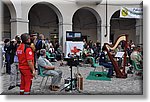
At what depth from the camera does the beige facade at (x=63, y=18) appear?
14789 mm

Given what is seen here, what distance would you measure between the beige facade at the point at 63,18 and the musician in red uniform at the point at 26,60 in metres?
8.83

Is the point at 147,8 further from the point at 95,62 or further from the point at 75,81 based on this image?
the point at 95,62

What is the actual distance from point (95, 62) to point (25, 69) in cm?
890

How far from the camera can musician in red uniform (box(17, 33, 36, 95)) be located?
4.65m

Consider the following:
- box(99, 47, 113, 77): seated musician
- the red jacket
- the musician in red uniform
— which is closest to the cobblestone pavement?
the musician in red uniform

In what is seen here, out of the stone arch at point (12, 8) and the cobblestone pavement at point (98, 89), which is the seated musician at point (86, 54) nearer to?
the cobblestone pavement at point (98, 89)

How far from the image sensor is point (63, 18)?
17.4m

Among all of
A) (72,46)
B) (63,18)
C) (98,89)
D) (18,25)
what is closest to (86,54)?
(72,46)

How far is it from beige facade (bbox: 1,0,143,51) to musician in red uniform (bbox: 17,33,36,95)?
8.83 m

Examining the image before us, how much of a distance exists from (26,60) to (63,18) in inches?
510

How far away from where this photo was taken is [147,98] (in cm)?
432

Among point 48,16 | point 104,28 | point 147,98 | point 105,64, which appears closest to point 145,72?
point 147,98

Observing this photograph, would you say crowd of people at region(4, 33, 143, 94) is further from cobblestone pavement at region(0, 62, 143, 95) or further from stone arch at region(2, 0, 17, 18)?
stone arch at region(2, 0, 17, 18)

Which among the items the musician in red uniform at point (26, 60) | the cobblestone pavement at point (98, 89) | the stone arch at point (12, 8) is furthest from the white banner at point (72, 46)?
the musician in red uniform at point (26, 60)
